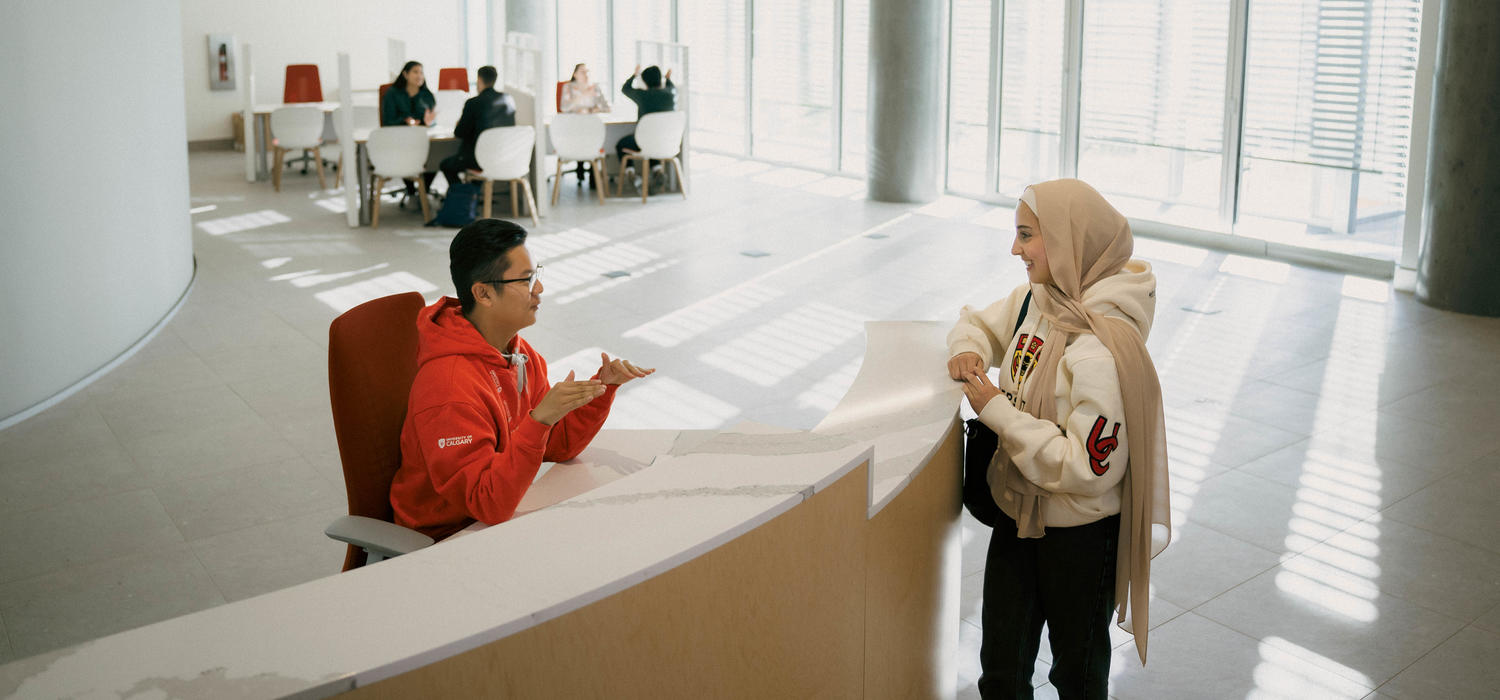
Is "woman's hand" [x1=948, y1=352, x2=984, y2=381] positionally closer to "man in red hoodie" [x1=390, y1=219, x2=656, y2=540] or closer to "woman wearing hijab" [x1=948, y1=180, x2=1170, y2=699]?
"woman wearing hijab" [x1=948, y1=180, x2=1170, y2=699]

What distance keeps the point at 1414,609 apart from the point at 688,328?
4291mm

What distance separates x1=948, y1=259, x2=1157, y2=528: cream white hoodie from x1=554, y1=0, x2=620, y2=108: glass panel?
1483 cm

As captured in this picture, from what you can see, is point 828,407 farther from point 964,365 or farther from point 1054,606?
point 1054,606

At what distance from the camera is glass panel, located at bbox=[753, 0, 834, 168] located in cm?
1343

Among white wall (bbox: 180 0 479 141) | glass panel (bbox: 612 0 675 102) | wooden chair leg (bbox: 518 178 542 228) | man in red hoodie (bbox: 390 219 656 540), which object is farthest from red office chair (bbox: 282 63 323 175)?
man in red hoodie (bbox: 390 219 656 540)

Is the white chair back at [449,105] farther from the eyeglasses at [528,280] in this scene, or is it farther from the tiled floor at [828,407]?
the eyeglasses at [528,280]

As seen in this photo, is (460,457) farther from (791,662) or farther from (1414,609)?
(1414,609)

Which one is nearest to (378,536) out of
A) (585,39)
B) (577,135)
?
(577,135)

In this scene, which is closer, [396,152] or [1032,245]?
[1032,245]

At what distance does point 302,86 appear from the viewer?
14977 millimetres

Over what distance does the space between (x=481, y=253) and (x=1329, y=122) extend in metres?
7.75

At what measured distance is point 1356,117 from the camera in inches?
336

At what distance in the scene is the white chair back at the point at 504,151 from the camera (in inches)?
406

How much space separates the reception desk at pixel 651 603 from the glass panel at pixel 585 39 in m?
15.2
